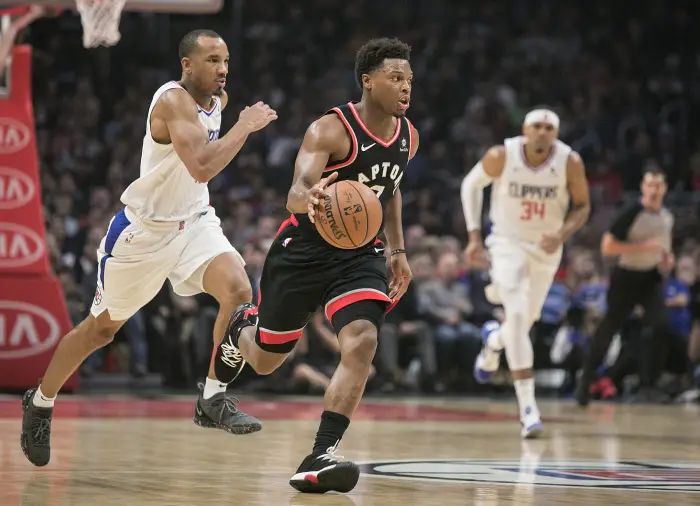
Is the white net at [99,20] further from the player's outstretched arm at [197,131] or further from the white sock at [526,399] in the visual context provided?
the white sock at [526,399]

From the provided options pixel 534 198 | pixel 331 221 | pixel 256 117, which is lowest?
pixel 534 198

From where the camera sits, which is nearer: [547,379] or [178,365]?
[178,365]

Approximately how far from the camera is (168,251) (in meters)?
6.27

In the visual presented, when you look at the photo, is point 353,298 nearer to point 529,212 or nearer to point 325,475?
→ point 325,475

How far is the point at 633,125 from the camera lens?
17.7 m

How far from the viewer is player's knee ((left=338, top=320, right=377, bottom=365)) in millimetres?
5168

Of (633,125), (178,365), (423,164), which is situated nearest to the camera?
(178,365)

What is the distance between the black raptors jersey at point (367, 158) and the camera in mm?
5547

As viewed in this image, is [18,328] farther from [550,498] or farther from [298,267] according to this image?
[550,498]

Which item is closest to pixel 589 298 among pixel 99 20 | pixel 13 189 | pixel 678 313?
pixel 678 313

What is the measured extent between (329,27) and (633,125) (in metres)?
4.62

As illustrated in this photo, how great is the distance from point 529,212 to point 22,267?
15.0 ft

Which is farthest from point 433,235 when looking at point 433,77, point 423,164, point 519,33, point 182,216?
point 182,216

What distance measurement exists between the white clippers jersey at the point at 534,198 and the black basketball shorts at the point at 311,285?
3.64 meters
